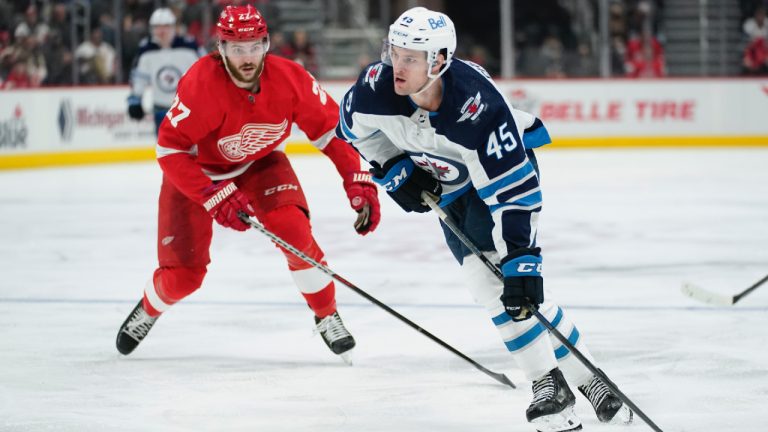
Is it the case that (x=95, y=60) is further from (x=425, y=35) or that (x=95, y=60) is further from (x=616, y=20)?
(x=425, y=35)

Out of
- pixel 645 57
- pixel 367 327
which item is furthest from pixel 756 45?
pixel 367 327

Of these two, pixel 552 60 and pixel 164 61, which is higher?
pixel 164 61

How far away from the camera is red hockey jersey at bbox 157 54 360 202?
3912 mm

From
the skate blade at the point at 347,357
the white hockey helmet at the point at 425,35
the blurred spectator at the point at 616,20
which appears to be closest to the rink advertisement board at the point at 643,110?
the blurred spectator at the point at 616,20

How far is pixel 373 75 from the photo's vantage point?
126 inches

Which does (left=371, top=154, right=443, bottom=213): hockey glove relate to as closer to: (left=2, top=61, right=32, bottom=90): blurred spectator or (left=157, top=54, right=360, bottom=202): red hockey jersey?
(left=157, top=54, right=360, bottom=202): red hockey jersey

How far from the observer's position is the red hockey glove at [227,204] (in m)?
3.83

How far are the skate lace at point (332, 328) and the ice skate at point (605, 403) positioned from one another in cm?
107

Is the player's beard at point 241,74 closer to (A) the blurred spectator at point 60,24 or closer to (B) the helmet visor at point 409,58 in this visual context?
(B) the helmet visor at point 409,58

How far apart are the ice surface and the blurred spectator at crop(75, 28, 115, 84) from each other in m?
3.73

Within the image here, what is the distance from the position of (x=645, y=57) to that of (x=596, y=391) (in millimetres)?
11050

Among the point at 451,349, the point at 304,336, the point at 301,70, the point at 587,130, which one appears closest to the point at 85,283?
the point at 304,336

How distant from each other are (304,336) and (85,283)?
165 cm

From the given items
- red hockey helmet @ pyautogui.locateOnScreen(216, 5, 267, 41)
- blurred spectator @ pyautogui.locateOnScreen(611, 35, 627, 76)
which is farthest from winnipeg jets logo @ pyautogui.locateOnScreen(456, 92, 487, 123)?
blurred spectator @ pyautogui.locateOnScreen(611, 35, 627, 76)
